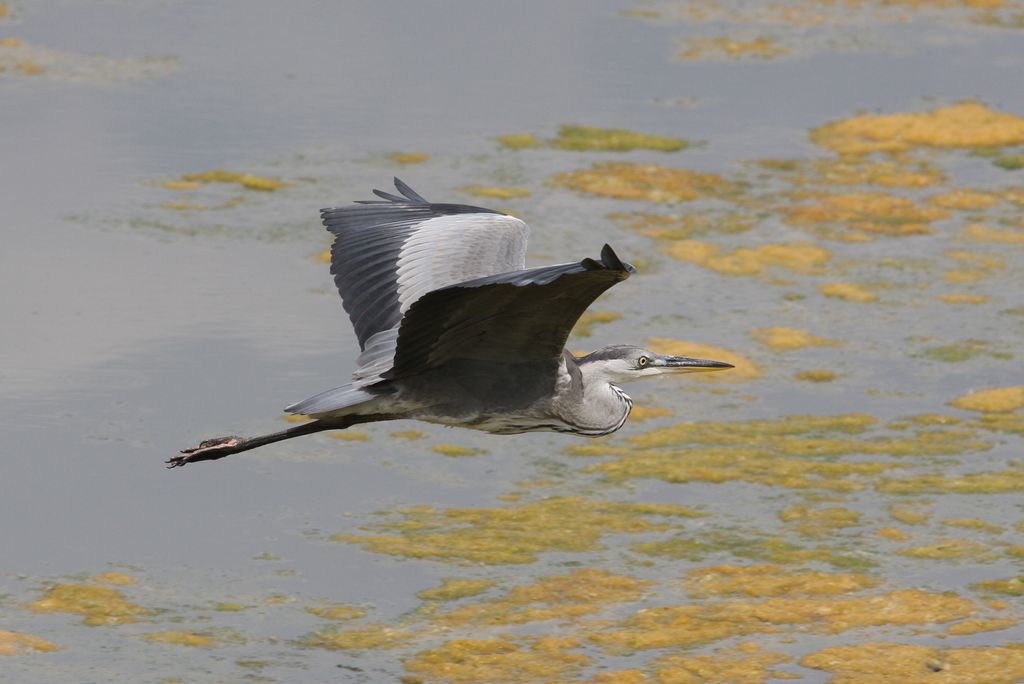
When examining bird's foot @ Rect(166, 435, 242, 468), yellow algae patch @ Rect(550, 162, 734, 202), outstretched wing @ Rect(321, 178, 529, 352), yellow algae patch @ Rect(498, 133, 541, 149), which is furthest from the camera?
yellow algae patch @ Rect(498, 133, 541, 149)

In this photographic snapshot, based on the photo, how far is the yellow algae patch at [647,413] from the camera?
13.8 m

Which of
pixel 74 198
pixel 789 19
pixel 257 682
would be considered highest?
pixel 789 19

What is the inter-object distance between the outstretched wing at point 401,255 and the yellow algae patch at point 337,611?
2.20 metres

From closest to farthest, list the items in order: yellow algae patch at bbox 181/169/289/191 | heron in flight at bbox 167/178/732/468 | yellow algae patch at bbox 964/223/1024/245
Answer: heron in flight at bbox 167/178/732/468, yellow algae patch at bbox 964/223/1024/245, yellow algae patch at bbox 181/169/289/191

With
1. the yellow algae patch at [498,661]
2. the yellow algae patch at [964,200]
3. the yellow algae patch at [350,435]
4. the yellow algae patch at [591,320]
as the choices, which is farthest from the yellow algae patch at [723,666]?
the yellow algae patch at [964,200]

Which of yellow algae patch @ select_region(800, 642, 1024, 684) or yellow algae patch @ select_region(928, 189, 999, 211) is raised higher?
yellow algae patch @ select_region(928, 189, 999, 211)

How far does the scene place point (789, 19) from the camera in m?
24.1

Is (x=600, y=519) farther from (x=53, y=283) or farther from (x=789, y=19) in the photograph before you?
(x=789, y=19)

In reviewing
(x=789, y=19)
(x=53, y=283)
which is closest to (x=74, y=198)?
(x=53, y=283)

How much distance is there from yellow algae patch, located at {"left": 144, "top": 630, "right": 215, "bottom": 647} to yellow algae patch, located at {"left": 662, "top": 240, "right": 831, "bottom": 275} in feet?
22.1

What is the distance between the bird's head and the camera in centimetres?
955

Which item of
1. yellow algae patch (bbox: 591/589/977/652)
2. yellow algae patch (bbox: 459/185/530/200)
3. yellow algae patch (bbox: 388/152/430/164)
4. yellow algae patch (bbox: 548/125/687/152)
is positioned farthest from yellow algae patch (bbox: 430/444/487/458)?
yellow algae patch (bbox: 548/125/687/152)

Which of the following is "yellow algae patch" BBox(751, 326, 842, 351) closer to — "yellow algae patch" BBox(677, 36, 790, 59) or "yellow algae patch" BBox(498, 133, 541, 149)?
"yellow algae patch" BBox(498, 133, 541, 149)

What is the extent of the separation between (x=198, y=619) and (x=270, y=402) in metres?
2.70
